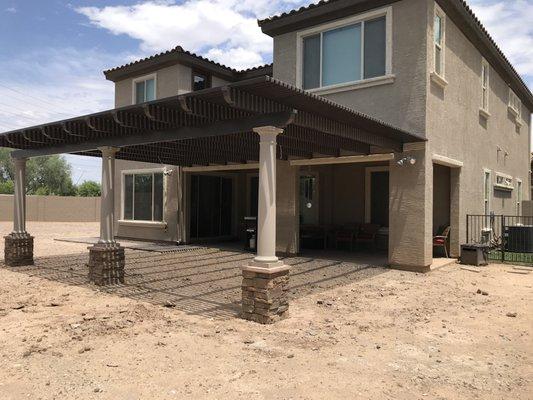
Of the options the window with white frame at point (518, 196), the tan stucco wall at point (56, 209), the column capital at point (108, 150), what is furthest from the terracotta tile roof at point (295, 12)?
the tan stucco wall at point (56, 209)

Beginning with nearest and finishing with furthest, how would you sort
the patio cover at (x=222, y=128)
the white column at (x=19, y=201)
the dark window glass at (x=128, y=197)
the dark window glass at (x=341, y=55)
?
1. the patio cover at (x=222, y=128)
2. the white column at (x=19, y=201)
3. the dark window glass at (x=341, y=55)
4. the dark window glass at (x=128, y=197)

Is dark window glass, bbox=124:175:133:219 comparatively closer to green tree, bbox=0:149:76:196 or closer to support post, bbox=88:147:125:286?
support post, bbox=88:147:125:286

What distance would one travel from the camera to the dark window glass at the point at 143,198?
16.2m

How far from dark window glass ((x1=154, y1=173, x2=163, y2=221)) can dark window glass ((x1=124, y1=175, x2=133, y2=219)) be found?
143 centimetres

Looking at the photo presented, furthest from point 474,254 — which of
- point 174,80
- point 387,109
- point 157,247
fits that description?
point 174,80

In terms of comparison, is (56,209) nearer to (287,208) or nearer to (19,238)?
(19,238)

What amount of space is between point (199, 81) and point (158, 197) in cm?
451

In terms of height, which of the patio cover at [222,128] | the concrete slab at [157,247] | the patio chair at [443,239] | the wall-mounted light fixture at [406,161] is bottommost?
the concrete slab at [157,247]

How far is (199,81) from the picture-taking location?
1585cm

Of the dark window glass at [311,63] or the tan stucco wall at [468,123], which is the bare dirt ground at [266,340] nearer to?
the tan stucco wall at [468,123]

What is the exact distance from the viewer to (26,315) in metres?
6.18

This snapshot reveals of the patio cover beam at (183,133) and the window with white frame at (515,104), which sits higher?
the window with white frame at (515,104)

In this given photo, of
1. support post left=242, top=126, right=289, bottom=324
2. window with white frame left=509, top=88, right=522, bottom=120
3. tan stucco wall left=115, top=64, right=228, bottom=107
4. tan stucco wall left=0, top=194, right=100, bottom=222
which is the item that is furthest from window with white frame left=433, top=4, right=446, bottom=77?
tan stucco wall left=0, top=194, right=100, bottom=222

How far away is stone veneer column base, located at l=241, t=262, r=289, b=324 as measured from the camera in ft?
19.4
